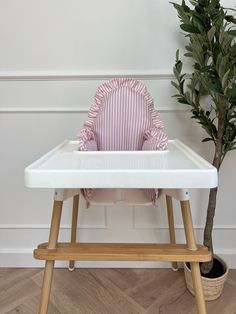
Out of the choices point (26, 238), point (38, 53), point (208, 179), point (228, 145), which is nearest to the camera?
point (208, 179)

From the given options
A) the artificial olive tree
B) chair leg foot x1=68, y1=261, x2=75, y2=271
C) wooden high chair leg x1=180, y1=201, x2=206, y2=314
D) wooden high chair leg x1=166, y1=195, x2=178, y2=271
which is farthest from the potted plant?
chair leg foot x1=68, y1=261, x2=75, y2=271

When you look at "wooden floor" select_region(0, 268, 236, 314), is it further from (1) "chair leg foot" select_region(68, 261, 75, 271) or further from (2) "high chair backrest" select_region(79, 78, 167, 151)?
(2) "high chair backrest" select_region(79, 78, 167, 151)

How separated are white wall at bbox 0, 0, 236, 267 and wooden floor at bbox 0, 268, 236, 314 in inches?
3.9

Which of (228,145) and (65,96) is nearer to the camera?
(228,145)

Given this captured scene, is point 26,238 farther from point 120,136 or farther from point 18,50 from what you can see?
point 18,50

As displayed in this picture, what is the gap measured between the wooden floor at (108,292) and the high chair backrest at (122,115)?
2.27ft

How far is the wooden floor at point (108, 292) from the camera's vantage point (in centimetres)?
113

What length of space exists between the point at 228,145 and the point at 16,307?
1166mm

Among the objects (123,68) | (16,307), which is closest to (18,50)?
(123,68)

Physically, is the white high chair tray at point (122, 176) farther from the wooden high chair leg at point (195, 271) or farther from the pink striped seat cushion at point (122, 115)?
the pink striped seat cushion at point (122, 115)

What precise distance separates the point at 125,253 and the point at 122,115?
0.56 m

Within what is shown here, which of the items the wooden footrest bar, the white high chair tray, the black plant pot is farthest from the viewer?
the black plant pot

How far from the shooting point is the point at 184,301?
3.84ft

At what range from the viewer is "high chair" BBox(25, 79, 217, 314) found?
0.64 m
